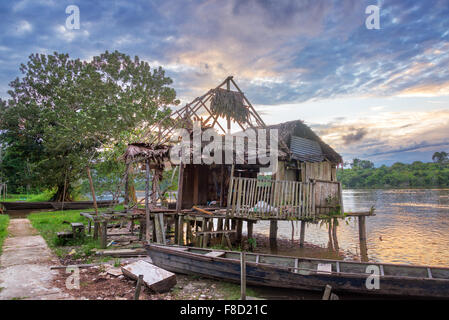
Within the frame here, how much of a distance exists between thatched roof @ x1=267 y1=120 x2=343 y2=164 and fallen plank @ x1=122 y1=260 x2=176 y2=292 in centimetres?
1188

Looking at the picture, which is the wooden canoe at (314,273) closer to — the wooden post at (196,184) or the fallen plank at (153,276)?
the fallen plank at (153,276)

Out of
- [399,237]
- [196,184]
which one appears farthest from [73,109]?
[399,237]

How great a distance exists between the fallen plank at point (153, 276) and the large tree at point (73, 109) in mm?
A: 17678

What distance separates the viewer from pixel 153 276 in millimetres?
7500

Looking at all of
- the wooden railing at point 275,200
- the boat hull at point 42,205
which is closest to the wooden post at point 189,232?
the wooden railing at point 275,200

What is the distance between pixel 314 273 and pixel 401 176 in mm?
74416

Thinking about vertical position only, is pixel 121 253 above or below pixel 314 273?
below

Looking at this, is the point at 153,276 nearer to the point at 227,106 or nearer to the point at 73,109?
the point at 227,106

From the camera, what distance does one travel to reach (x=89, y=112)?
23.3 meters

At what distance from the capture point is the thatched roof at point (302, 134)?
58.4 ft

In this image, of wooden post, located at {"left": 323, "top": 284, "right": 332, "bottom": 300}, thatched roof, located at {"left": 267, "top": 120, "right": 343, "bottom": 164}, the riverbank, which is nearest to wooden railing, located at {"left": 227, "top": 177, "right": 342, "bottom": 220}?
the riverbank

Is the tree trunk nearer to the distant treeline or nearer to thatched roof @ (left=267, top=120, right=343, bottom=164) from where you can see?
thatched roof @ (left=267, top=120, right=343, bottom=164)

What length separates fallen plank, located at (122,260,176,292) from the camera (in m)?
7.29
